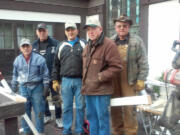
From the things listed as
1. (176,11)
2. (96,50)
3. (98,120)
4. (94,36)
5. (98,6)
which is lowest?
(98,120)

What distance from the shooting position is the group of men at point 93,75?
2.79m

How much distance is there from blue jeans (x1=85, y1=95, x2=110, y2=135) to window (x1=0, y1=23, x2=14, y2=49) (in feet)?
18.8

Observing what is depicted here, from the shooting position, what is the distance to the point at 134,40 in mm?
3033

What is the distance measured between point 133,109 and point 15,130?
1.64 m

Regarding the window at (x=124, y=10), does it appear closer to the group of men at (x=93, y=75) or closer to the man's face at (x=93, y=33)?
the group of men at (x=93, y=75)

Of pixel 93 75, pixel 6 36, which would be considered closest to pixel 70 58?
pixel 93 75

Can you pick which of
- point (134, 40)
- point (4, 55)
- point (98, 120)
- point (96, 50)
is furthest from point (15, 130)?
point (4, 55)

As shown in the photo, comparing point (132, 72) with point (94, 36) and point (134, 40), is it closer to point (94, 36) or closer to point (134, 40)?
point (134, 40)

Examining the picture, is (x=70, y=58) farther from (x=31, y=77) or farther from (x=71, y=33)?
(x=31, y=77)

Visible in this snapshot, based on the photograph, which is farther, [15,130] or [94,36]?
[94,36]

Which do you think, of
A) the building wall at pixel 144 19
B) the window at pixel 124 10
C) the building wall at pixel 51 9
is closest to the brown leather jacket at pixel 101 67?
the building wall at pixel 144 19

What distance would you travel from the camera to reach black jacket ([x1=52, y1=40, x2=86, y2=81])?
319 centimetres

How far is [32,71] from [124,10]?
4.51m

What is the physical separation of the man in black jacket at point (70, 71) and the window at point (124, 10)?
12.2ft
